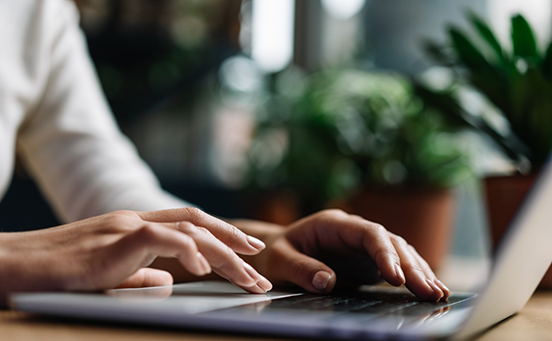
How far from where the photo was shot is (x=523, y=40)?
2.48 ft

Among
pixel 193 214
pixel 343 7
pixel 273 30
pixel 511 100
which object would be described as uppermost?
pixel 343 7

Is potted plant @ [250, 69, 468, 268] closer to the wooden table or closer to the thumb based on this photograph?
the thumb

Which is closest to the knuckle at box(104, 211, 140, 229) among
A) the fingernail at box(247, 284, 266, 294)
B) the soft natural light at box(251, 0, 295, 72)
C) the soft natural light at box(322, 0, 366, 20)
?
the fingernail at box(247, 284, 266, 294)

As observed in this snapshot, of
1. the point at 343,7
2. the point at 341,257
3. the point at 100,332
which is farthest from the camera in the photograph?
the point at 343,7

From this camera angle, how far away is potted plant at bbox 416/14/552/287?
750 mm

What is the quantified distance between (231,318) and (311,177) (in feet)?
3.91

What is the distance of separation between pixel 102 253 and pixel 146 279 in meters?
0.10

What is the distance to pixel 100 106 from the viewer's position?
88cm

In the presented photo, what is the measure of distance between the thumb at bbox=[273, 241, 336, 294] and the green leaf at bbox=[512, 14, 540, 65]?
1.75ft

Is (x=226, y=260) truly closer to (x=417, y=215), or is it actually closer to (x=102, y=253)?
(x=102, y=253)

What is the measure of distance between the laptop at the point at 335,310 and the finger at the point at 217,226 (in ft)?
0.16

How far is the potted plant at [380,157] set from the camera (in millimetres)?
1054

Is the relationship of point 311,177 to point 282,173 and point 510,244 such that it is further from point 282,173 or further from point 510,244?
point 510,244

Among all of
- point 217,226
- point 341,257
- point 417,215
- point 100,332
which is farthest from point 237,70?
point 100,332
